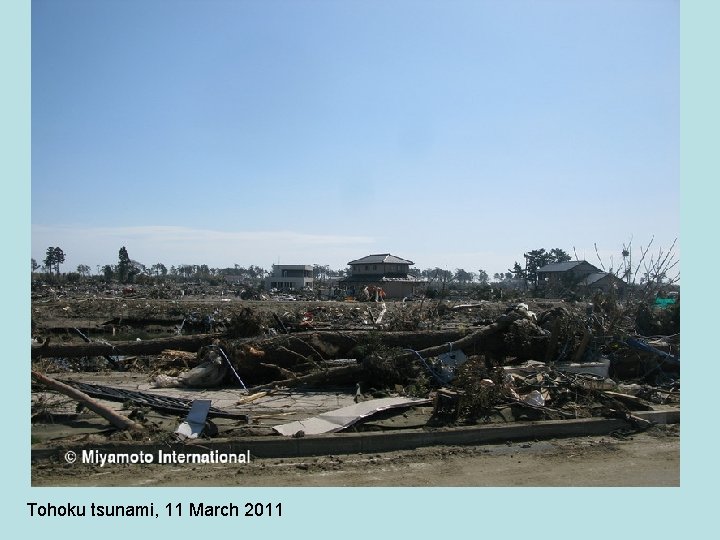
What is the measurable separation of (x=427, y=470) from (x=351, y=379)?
4.61m

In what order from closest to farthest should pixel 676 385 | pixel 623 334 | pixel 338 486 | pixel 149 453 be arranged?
1. pixel 338 486
2. pixel 149 453
3. pixel 676 385
4. pixel 623 334

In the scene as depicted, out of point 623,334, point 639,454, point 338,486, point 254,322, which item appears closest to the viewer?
point 338,486

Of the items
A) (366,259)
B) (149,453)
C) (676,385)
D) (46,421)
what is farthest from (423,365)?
(366,259)

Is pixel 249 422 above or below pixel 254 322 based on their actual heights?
below

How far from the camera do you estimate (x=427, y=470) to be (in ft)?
20.9

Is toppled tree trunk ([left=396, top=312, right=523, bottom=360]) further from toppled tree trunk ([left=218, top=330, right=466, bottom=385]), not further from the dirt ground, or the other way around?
the dirt ground

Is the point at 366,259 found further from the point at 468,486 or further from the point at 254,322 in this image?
the point at 468,486

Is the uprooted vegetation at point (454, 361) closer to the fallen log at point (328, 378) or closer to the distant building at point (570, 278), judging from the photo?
the fallen log at point (328, 378)

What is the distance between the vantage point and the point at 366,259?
5878 centimetres

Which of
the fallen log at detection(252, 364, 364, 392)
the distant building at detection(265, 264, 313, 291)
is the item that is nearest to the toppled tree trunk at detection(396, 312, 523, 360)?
the fallen log at detection(252, 364, 364, 392)

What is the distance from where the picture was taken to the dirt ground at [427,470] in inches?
236

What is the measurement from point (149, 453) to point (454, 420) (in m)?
4.05

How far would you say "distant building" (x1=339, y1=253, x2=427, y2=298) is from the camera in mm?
50812

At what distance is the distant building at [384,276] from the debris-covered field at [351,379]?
34.6m
